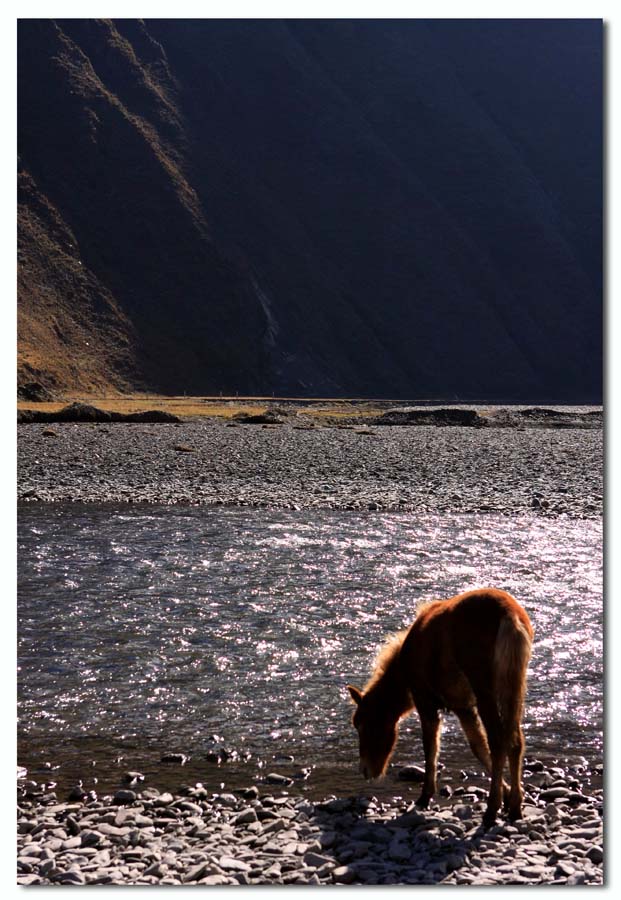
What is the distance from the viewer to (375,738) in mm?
7020

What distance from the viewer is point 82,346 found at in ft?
236

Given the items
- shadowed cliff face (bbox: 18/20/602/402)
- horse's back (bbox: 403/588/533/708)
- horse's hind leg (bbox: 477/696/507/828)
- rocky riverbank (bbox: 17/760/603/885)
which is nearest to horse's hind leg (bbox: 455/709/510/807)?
horse's back (bbox: 403/588/533/708)

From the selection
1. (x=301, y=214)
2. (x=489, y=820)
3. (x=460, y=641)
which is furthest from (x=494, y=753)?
(x=301, y=214)

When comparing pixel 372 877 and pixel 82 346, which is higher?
pixel 82 346

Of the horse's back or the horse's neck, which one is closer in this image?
the horse's back

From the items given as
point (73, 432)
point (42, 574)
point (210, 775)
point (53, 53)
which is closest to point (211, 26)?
point (53, 53)

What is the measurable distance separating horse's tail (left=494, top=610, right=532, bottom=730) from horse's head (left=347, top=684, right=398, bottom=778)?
1129 millimetres

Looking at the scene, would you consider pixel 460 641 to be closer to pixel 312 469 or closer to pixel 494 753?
pixel 494 753

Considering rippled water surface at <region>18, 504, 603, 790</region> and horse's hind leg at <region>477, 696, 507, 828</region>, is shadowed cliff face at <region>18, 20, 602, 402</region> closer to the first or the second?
rippled water surface at <region>18, 504, 603, 790</region>

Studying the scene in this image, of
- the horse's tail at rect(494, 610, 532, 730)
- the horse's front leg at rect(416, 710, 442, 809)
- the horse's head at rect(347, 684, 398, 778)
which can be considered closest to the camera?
the horse's tail at rect(494, 610, 532, 730)

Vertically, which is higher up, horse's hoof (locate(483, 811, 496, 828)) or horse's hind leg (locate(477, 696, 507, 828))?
horse's hind leg (locate(477, 696, 507, 828))

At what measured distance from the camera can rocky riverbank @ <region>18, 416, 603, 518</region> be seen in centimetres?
2222

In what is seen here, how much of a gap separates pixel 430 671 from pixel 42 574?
363 inches

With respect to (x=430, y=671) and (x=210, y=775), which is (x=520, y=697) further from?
(x=210, y=775)
